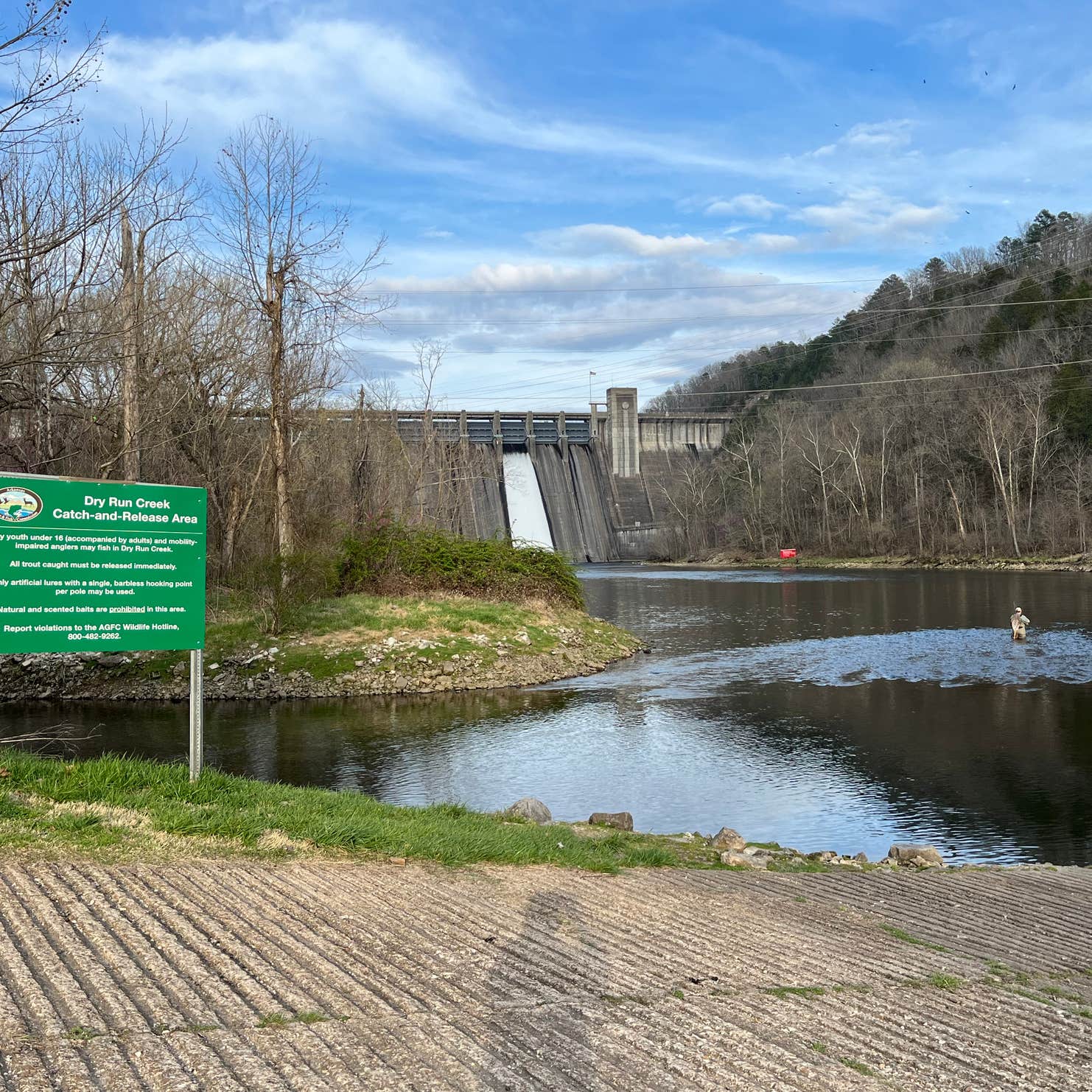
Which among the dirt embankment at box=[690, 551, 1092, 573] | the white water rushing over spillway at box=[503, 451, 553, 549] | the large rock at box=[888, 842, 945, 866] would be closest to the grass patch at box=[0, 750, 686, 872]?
the large rock at box=[888, 842, 945, 866]

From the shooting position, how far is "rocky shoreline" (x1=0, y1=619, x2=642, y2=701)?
2214cm

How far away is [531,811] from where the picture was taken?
37.4 ft

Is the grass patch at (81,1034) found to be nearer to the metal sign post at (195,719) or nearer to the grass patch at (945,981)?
the grass patch at (945,981)

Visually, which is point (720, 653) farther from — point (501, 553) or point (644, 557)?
point (644, 557)

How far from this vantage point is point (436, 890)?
23.3ft

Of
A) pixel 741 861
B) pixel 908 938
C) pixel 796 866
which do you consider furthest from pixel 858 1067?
pixel 796 866

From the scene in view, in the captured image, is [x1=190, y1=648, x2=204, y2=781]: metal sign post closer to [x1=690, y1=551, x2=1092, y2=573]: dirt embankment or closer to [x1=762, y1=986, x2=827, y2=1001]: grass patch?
[x1=762, y1=986, x2=827, y2=1001]: grass patch

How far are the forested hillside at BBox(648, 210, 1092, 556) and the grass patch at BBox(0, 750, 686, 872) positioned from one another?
68.0m

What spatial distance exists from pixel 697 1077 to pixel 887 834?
872 centimetres

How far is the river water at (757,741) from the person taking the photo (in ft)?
43.1

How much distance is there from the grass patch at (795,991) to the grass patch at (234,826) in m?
3.00

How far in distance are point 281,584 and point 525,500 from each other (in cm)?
6672

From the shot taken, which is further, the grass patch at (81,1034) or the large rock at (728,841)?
the large rock at (728,841)

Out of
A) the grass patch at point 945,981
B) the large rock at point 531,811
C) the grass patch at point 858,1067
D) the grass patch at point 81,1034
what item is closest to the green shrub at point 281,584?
the large rock at point 531,811
